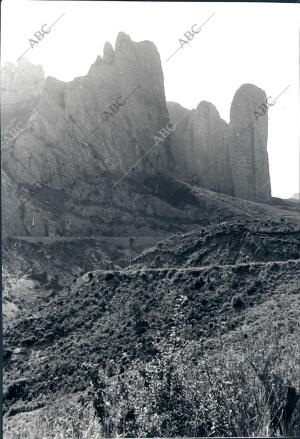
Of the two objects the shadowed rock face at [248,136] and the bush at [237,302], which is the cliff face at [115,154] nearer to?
the shadowed rock face at [248,136]

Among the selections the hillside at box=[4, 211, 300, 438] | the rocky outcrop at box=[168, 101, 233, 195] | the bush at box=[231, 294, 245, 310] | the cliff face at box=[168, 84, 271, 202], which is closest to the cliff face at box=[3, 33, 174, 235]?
the rocky outcrop at box=[168, 101, 233, 195]

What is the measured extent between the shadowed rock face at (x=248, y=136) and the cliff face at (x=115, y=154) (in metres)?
0.14

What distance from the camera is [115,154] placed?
6769 centimetres

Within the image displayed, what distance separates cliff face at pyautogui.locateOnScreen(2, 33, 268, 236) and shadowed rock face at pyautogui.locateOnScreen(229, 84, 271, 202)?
14 cm

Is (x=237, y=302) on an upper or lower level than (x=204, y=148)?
lower

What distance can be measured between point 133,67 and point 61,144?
14.2 metres

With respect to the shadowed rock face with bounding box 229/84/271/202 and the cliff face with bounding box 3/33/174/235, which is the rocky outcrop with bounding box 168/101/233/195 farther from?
the cliff face with bounding box 3/33/174/235

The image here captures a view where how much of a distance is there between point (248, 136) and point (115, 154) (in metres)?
15.9

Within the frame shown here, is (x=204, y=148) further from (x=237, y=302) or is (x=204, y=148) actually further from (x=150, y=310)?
(x=237, y=302)

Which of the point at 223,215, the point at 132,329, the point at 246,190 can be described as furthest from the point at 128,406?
the point at 246,190

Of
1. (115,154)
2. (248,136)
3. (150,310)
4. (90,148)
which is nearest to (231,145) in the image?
(248,136)

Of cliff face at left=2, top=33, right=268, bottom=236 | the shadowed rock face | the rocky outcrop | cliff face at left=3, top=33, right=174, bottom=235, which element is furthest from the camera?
the shadowed rock face

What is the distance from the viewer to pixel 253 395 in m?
8.13

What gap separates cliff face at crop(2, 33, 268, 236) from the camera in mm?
56188
